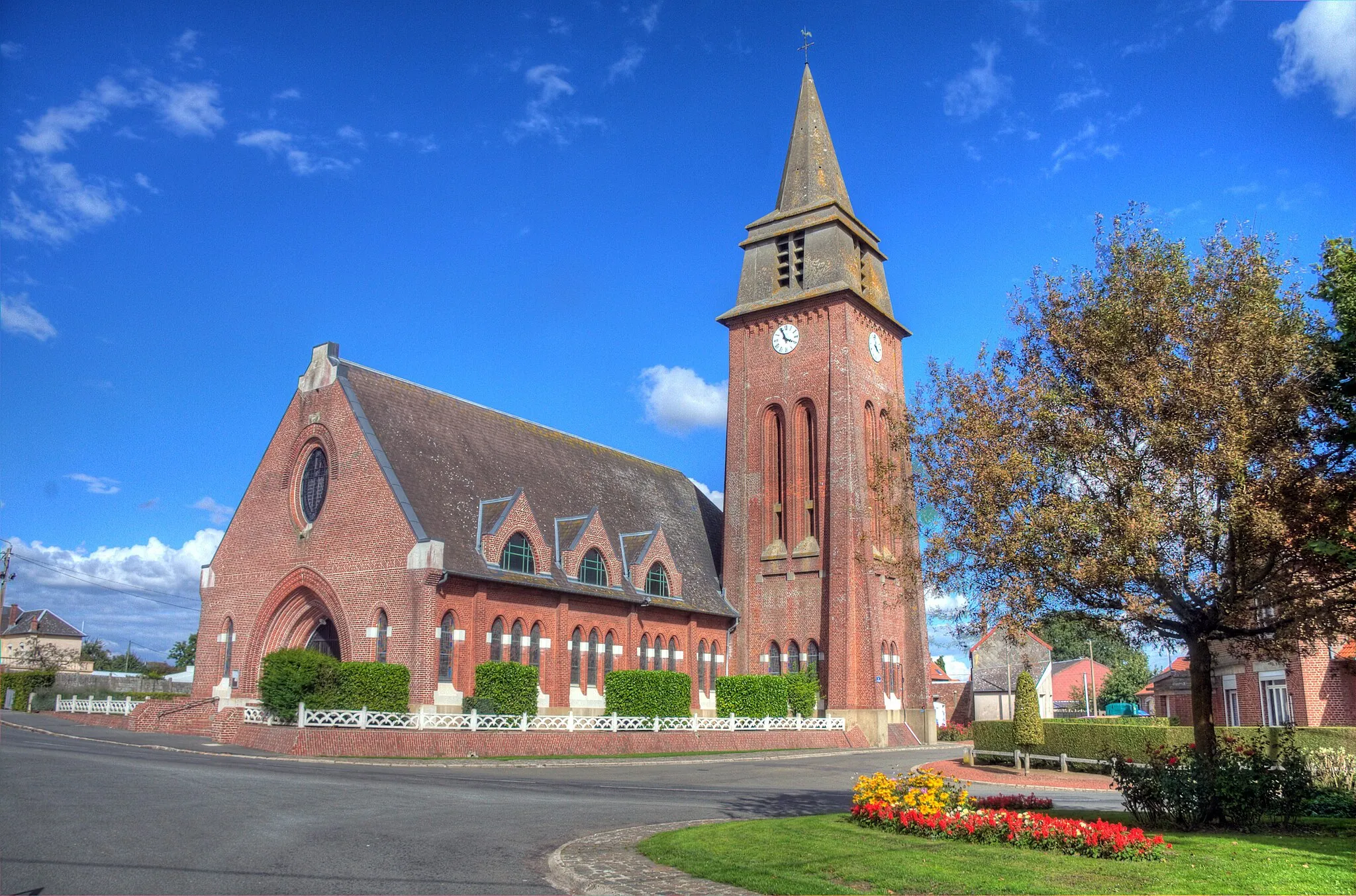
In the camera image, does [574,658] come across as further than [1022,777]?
Yes

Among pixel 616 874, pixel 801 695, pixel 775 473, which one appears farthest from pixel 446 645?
pixel 616 874

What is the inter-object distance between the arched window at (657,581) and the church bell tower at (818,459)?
5057 mm

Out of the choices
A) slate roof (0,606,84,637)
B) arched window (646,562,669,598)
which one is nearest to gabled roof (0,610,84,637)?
slate roof (0,606,84,637)

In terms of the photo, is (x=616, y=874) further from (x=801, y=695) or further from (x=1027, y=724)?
(x=801, y=695)

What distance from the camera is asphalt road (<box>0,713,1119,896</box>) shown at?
10.0 meters

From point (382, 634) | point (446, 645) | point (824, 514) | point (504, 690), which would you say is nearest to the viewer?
point (504, 690)

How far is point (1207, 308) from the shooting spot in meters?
14.3

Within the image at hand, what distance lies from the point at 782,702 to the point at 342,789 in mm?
25775

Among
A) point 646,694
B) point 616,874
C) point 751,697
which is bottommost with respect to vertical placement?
point 616,874

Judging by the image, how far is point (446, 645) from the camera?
108ft

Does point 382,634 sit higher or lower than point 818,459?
lower

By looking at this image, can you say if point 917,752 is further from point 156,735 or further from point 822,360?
point 156,735

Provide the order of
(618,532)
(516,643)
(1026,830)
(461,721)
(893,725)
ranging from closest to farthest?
1. (1026,830)
2. (461,721)
3. (516,643)
4. (893,725)
5. (618,532)

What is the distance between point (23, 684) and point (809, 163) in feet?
159
